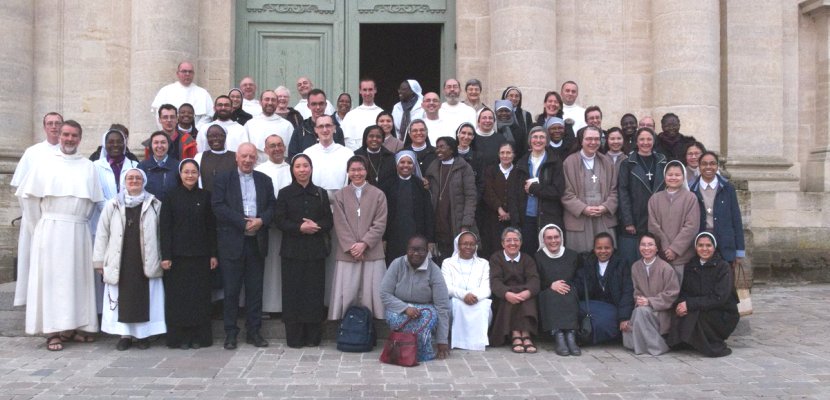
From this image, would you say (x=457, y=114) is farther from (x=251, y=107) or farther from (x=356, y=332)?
(x=356, y=332)

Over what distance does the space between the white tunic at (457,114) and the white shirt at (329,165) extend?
162 centimetres

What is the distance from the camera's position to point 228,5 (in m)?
11.7

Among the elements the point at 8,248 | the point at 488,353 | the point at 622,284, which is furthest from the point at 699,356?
the point at 8,248

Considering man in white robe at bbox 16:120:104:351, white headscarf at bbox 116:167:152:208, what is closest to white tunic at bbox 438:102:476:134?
white headscarf at bbox 116:167:152:208

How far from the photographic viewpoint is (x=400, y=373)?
6.55m

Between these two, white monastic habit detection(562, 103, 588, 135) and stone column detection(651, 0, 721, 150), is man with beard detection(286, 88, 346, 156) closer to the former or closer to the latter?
white monastic habit detection(562, 103, 588, 135)

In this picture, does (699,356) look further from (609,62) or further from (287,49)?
(287,49)

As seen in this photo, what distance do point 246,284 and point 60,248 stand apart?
1796mm

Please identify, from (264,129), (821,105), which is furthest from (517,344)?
(821,105)

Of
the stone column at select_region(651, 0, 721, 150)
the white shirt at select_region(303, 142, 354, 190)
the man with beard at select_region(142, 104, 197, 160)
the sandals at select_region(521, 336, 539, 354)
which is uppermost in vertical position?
the stone column at select_region(651, 0, 721, 150)

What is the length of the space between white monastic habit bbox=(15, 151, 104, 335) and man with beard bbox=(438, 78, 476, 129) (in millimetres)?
4096

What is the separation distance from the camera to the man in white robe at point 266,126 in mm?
8977

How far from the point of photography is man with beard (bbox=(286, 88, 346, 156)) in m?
8.75

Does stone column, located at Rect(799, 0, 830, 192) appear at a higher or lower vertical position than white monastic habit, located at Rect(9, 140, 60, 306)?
higher
